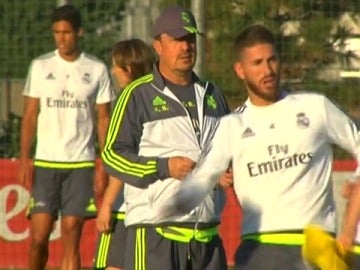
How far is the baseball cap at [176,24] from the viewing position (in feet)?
25.4

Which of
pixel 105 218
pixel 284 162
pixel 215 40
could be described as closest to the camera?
pixel 284 162

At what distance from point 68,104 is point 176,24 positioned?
4528mm

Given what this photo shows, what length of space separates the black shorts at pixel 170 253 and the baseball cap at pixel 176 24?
3.25 feet

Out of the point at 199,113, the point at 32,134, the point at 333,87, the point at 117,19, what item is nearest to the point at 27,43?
the point at 117,19

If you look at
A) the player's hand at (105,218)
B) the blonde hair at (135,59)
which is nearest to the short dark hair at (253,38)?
the blonde hair at (135,59)

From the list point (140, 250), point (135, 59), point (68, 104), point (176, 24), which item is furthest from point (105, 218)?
point (68, 104)

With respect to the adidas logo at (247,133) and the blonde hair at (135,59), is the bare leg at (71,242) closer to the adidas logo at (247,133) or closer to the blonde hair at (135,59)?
the blonde hair at (135,59)

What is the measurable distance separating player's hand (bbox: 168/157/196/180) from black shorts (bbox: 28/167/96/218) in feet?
15.9

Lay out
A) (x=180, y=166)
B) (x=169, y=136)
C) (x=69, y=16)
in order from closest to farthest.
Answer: (x=180, y=166) → (x=169, y=136) → (x=69, y=16)

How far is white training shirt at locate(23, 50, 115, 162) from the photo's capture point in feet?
40.0

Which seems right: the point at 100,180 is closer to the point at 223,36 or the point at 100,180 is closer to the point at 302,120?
the point at 223,36

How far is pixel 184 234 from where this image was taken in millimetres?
7812

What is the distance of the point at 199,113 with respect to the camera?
7832mm

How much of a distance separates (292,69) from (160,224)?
6.14m
